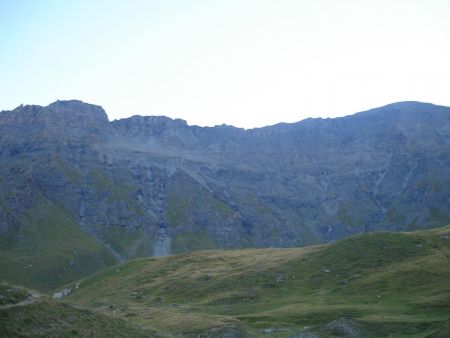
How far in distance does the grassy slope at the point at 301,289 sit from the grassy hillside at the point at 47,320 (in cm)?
1810

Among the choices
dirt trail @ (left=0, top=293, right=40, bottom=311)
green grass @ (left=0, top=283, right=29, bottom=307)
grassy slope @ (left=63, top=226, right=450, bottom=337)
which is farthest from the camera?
grassy slope @ (left=63, top=226, right=450, bottom=337)

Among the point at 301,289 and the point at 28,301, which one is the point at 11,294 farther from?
the point at 301,289

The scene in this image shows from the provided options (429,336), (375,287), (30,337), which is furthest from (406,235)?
(30,337)

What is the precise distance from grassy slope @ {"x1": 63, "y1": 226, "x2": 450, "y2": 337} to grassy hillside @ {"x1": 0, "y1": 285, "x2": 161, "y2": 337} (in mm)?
18105

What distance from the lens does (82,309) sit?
45719mm

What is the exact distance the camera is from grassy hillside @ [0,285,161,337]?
3781 cm

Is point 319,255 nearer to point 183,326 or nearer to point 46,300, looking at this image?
point 183,326

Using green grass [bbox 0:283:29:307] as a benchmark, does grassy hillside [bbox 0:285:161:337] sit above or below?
below

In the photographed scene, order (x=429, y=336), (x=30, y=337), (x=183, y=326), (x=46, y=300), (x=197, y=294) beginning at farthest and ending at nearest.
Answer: (x=197, y=294) → (x=183, y=326) → (x=429, y=336) → (x=46, y=300) → (x=30, y=337)

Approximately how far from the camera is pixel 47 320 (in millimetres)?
40188

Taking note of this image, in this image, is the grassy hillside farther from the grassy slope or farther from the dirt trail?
the grassy slope

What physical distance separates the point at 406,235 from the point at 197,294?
2027 inches

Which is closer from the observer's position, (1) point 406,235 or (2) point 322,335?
(2) point 322,335

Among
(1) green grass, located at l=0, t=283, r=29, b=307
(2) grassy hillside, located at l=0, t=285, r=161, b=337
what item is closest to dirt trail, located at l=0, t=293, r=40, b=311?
(2) grassy hillside, located at l=0, t=285, r=161, b=337
